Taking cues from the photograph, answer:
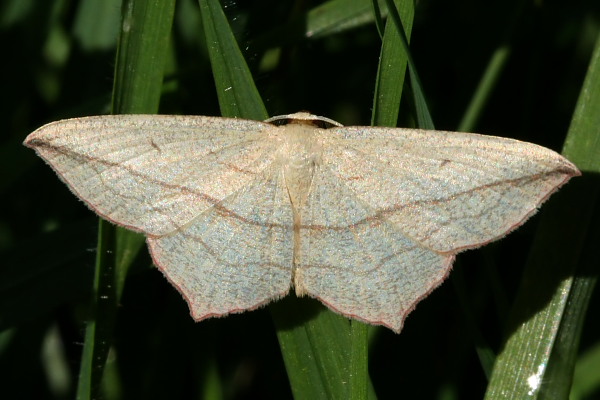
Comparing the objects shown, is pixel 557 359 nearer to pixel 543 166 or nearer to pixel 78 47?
pixel 543 166

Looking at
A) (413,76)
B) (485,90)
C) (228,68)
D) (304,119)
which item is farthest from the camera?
(485,90)

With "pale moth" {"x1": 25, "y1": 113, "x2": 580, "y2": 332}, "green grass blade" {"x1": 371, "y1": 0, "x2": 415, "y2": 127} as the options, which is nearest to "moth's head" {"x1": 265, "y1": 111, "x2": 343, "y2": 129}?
"pale moth" {"x1": 25, "y1": 113, "x2": 580, "y2": 332}

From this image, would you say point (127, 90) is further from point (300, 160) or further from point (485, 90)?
point (485, 90)

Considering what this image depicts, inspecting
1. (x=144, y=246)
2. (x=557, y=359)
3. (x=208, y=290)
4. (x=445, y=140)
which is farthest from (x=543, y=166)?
(x=144, y=246)

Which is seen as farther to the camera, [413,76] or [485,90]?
[485,90]

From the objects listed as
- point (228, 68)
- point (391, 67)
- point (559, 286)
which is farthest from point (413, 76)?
point (559, 286)
